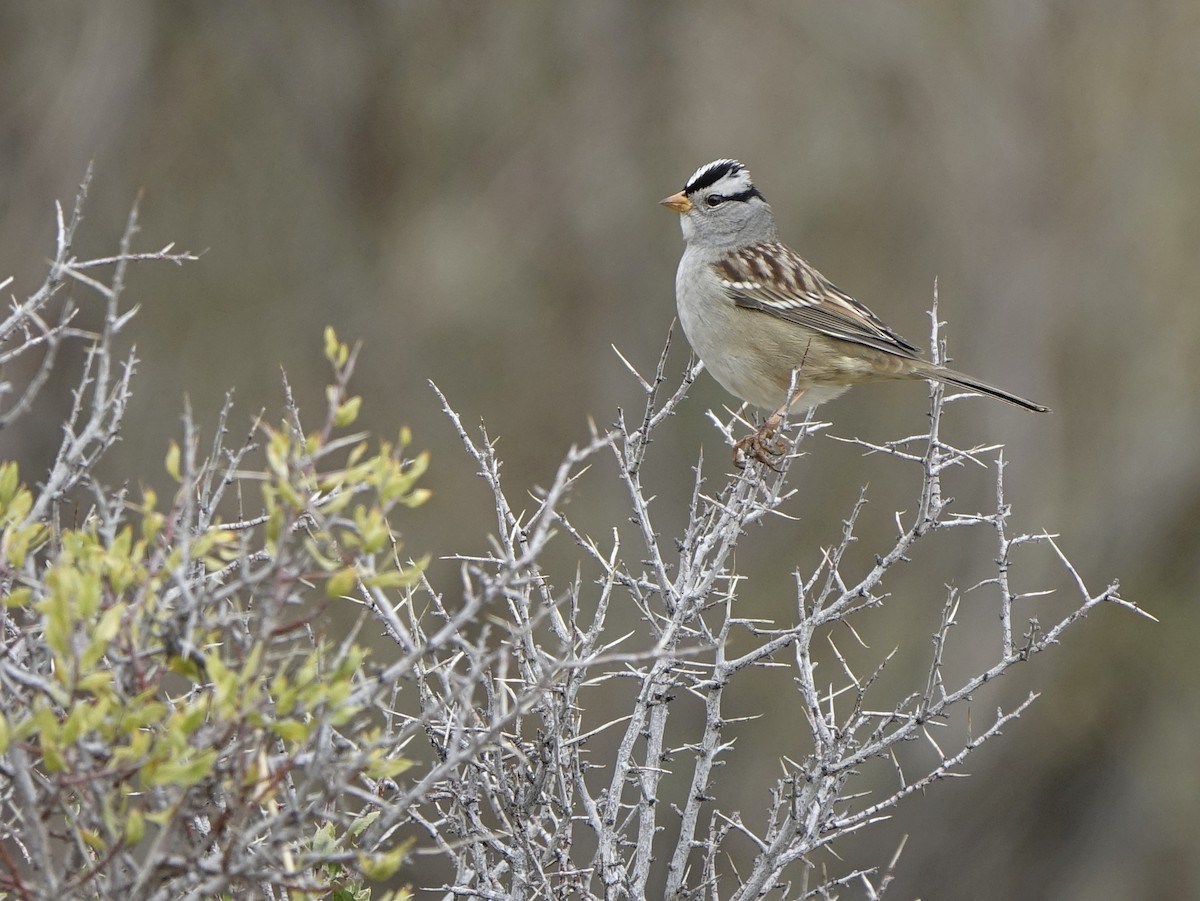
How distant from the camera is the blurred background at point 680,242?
11680mm

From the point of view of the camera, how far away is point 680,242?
11883 mm

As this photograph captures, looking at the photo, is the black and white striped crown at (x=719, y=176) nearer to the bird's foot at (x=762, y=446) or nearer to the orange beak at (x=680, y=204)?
the orange beak at (x=680, y=204)

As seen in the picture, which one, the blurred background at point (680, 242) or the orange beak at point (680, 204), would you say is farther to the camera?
the blurred background at point (680, 242)

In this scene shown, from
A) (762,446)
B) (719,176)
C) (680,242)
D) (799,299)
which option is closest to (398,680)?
(762,446)

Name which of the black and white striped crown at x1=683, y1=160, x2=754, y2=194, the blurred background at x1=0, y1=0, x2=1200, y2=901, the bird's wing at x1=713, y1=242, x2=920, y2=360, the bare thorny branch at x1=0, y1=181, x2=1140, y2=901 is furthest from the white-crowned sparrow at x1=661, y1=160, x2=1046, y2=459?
the blurred background at x1=0, y1=0, x2=1200, y2=901

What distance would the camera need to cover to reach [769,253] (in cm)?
659

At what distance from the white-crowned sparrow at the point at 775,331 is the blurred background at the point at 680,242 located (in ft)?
16.4

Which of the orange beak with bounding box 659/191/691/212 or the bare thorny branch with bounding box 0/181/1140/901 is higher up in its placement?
the orange beak with bounding box 659/191/691/212

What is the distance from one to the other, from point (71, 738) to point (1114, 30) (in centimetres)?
1155

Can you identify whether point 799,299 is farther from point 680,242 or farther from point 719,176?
point 680,242

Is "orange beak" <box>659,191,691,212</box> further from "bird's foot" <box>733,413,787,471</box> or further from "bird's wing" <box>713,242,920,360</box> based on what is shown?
"bird's foot" <box>733,413,787,471</box>

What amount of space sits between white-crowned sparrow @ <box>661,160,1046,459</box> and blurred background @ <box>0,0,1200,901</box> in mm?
5009

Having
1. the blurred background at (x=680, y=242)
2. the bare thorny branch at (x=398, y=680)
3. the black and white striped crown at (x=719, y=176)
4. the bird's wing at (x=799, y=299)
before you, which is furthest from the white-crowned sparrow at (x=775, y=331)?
the blurred background at (x=680, y=242)

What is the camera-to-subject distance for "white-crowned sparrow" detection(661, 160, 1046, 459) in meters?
5.90
